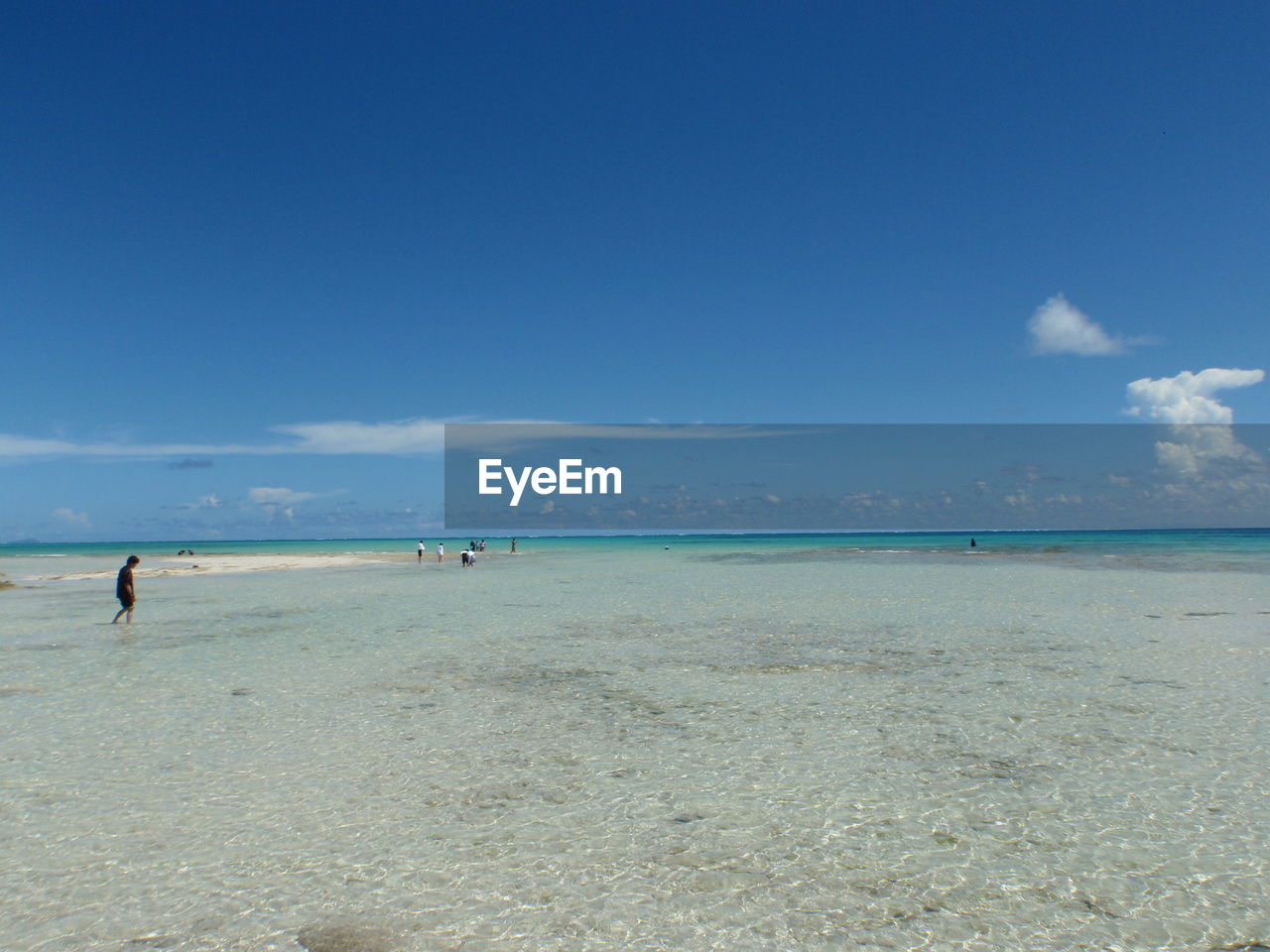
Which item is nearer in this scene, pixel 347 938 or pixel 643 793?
pixel 347 938

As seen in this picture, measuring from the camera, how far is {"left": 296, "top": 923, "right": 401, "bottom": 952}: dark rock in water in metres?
6.05

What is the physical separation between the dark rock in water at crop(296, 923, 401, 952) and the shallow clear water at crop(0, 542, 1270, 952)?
7cm

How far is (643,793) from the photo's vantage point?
9453 mm

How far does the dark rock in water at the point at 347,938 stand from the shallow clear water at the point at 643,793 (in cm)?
7

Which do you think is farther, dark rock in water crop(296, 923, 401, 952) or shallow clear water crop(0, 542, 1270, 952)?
shallow clear water crop(0, 542, 1270, 952)

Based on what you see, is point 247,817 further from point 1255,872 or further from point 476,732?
point 1255,872

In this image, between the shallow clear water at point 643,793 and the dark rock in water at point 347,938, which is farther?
the shallow clear water at point 643,793

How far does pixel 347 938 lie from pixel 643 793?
12.9 feet

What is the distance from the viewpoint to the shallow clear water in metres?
6.57

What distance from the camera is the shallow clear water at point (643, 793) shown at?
21.6ft

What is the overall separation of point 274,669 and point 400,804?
32.8 ft

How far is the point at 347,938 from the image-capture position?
6219mm

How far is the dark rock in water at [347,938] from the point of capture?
6055 mm

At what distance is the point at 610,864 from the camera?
7527mm
